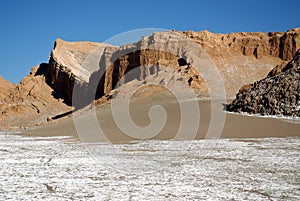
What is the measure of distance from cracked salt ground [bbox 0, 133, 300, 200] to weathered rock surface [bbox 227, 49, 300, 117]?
476 inches

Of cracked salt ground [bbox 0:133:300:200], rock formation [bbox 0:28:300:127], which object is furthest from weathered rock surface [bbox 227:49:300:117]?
cracked salt ground [bbox 0:133:300:200]

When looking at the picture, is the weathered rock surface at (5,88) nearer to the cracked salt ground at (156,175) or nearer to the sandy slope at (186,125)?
the sandy slope at (186,125)

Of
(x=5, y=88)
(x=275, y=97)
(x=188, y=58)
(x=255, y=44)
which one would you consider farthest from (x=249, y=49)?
(x=5, y=88)

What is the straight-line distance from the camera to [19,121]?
6644 cm

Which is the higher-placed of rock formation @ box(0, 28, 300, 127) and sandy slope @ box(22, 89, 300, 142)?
rock formation @ box(0, 28, 300, 127)

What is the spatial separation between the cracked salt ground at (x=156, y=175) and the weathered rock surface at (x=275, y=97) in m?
12.1

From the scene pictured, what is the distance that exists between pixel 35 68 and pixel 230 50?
185 ft

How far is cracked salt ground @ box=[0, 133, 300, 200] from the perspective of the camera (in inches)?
292

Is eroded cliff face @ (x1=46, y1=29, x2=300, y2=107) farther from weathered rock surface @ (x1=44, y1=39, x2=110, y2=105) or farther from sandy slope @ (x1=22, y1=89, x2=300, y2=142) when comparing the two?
sandy slope @ (x1=22, y1=89, x2=300, y2=142)

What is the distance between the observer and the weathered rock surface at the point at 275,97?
25.3 metres

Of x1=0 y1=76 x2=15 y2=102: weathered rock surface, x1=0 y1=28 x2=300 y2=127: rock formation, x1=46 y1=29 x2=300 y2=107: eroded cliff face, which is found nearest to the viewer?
x1=0 y1=28 x2=300 y2=127: rock formation

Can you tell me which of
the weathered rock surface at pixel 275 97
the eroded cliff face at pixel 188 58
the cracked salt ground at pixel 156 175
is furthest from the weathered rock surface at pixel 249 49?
the cracked salt ground at pixel 156 175

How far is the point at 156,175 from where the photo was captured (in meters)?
9.35

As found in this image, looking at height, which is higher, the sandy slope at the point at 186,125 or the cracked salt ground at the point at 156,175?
the sandy slope at the point at 186,125
